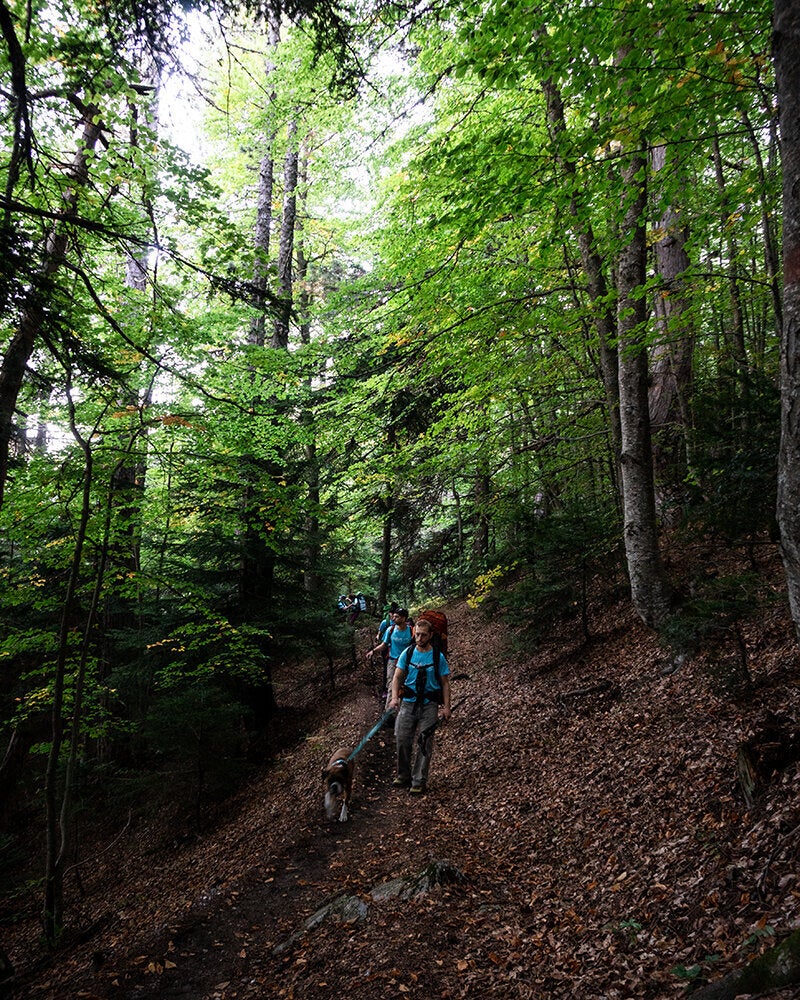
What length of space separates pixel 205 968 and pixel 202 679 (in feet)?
22.1

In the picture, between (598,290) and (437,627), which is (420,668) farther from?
(598,290)

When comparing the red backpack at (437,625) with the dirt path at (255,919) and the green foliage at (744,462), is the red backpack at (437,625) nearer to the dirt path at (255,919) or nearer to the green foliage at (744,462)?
the dirt path at (255,919)

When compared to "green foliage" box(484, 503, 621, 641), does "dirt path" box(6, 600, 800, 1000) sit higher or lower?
lower

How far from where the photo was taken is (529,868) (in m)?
4.82

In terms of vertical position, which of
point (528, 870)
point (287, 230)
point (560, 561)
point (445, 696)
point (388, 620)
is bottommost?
point (528, 870)

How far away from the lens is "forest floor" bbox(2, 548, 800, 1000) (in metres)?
3.39

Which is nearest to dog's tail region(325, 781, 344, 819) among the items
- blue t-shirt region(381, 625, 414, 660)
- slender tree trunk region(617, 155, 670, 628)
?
blue t-shirt region(381, 625, 414, 660)

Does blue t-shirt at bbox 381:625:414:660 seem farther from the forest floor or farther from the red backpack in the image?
the red backpack

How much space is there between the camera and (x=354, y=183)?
1762 centimetres

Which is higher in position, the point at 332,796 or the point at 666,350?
the point at 666,350

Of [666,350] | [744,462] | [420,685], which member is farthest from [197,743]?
[666,350]

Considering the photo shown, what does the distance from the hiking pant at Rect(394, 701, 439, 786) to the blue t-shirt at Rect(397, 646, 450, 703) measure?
0.41 ft

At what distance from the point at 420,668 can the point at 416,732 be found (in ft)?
2.83

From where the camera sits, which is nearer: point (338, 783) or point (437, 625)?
point (338, 783)
